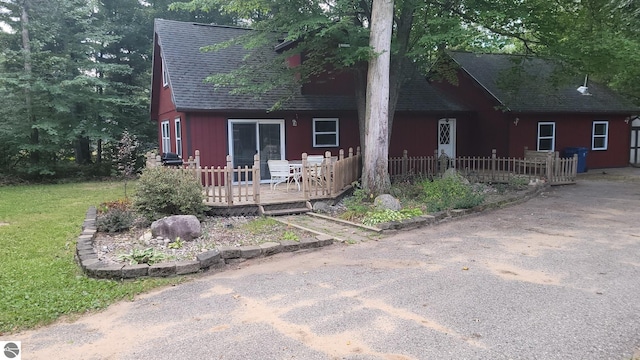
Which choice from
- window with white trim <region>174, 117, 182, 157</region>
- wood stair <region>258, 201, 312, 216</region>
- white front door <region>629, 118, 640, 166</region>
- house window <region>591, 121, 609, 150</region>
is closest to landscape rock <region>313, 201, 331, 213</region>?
wood stair <region>258, 201, 312, 216</region>

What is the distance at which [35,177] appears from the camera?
19203mm

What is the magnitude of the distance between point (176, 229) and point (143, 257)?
125cm

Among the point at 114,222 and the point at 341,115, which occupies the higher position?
the point at 341,115

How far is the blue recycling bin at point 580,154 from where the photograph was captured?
60.4 feet

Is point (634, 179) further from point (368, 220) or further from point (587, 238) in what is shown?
point (368, 220)

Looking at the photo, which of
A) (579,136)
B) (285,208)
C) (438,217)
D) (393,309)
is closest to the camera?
(393,309)

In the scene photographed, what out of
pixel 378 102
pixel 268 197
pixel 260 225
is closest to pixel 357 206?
pixel 260 225

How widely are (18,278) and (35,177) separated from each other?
16.0 meters

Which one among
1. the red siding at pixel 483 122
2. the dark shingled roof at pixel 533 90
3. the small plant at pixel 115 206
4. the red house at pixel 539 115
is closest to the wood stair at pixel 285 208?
the small plant at pixel 115 206

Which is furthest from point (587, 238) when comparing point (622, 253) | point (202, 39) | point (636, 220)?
point (202, 39)

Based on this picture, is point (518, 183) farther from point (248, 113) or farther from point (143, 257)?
point (143, 257)

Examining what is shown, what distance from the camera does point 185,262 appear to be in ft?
19.6

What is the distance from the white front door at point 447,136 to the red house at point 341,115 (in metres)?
0.04

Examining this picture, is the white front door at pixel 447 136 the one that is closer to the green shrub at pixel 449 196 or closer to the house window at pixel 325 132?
the house window at pixel 325 132
